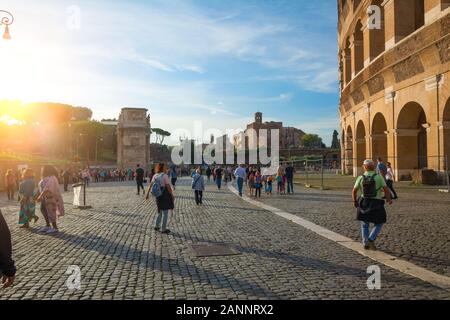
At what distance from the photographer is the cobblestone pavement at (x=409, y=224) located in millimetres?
6794

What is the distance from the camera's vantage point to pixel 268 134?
118 m

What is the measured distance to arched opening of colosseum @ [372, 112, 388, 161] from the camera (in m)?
28.0

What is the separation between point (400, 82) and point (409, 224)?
14.8 metres

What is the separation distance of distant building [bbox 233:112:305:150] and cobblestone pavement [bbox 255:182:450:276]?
92.9 metres

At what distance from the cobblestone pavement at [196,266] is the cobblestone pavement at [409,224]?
770mm

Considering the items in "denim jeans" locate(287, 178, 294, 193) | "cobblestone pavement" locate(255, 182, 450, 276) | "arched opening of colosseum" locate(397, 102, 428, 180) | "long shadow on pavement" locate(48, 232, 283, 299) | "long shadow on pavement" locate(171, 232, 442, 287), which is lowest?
"long shadow on pavement" locate(48, 232, 283, 299)

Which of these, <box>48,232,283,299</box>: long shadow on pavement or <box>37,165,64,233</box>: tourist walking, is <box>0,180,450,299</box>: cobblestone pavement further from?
<box>37,165,64,233</box>: tourist walking

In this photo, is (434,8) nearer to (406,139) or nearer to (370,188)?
(406,139)

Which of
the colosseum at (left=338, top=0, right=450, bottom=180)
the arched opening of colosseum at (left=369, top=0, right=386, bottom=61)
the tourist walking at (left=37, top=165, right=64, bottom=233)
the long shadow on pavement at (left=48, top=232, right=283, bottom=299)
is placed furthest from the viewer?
the arched opening of colosseum at (left=369, top=0, right=386, bottom=61)

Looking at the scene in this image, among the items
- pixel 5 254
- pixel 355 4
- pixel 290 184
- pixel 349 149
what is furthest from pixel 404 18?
pixel 5 254

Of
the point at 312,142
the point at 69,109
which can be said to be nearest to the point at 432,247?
the point at 69,109

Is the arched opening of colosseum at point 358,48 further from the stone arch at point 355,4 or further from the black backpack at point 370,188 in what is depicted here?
the black backpack at point 370,188

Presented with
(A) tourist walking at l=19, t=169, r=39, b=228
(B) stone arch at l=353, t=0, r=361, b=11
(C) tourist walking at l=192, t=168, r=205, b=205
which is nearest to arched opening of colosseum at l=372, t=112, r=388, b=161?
(B) stone arch at l=353, t=0, r=361, b=11

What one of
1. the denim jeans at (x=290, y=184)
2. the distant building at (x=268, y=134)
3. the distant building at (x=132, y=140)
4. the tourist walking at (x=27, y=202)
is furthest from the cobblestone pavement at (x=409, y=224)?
the distant building at (x=268, y=134)
